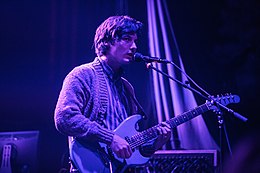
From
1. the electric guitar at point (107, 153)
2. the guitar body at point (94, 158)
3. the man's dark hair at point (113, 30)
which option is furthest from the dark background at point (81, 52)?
the guitar body at point (94, 158)

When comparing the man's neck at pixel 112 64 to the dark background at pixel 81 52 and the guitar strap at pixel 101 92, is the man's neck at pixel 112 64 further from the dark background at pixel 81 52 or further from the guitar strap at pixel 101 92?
the dark background at pixel 81 52

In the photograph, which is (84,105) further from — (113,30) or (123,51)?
(113,30)

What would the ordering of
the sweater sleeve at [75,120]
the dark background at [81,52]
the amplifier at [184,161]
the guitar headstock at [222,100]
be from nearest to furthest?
1. the sweater sleeve at [75,120]
2. the guitar headstock at [222,100]
3. the amplifier at [184,161]
4. the dark background at [81,52]

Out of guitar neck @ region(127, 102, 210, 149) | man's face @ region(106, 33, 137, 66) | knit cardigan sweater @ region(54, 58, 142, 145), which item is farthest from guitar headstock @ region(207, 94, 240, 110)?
knit cardigan sweater @ region(54, 58, 142, 145)

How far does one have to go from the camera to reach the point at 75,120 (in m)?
2.57

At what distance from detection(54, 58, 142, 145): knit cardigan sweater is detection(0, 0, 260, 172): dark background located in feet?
4.84

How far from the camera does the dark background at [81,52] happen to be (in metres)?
3.90

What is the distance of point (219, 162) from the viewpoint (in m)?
3.41

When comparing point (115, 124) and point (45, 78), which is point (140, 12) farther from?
point (115, 124)

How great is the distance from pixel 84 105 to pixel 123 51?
1.94 feet

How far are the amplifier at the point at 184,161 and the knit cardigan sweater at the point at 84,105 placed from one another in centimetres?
105

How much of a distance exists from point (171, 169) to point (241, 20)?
178 cm

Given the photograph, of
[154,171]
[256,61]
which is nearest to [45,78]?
[154,171]

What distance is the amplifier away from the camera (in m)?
3.44
